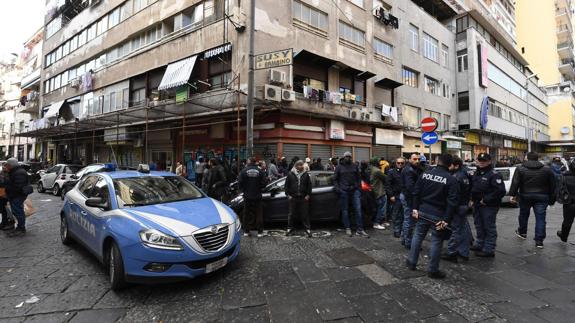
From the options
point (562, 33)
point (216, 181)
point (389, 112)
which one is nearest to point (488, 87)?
point (389, 112)

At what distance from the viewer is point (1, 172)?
6.47 metres

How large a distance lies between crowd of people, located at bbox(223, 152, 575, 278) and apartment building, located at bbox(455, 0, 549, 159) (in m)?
22.2

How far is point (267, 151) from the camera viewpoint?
1277cm

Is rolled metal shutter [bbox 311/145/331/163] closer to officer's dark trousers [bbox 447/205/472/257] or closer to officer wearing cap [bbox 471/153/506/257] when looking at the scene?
officer wearing cap [bbox 471/153/506/257]

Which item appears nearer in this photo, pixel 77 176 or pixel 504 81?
pixel 77 176

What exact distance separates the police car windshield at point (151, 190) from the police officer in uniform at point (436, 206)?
3659mm

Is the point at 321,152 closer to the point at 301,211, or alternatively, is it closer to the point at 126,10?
the point at 301,211

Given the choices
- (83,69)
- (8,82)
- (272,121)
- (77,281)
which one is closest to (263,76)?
(272,121)

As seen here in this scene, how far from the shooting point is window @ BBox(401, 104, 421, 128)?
65.4ft

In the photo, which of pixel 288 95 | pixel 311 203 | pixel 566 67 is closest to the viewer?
pixel 311 203

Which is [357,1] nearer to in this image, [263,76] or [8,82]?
[263,76]

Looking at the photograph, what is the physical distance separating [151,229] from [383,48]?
60.9 feet

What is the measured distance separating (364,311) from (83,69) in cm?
2719

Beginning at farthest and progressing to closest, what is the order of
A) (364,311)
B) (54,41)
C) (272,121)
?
(54,41) → (272,121) → (364,311)
